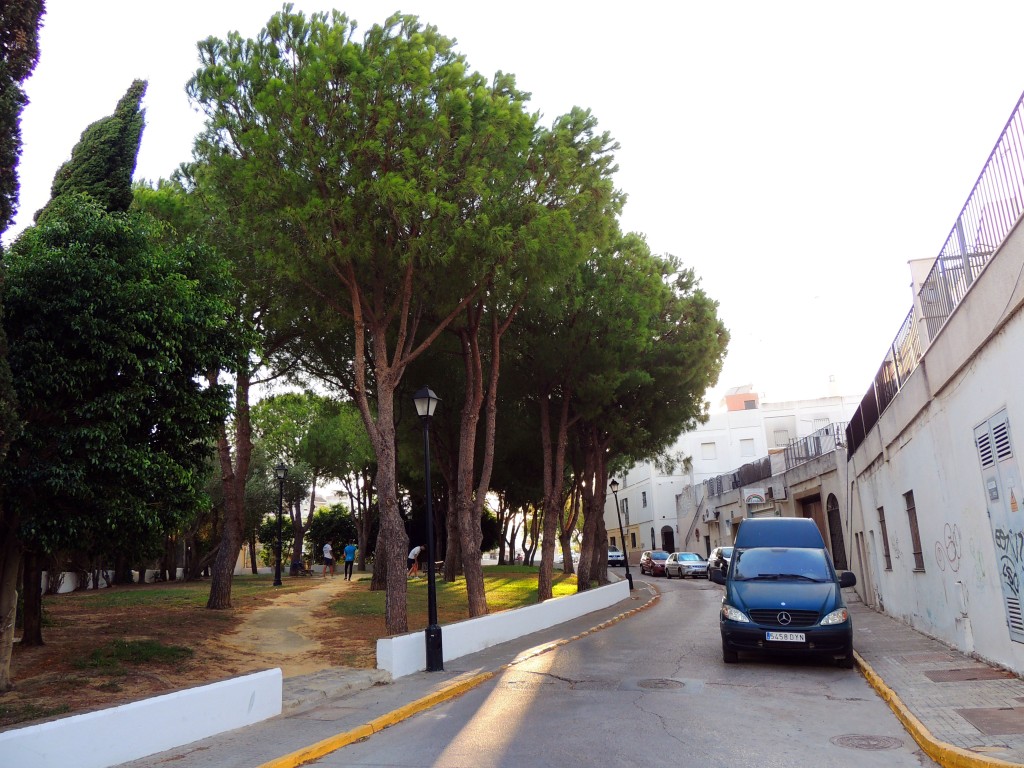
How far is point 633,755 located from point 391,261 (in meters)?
9.98

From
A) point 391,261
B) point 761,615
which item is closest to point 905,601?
point 761,615

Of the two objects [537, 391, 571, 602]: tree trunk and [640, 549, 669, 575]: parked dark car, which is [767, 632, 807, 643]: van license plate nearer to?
[537, 391, 571, 602]: tree trunk

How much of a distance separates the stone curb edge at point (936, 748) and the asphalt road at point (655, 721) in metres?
0.11

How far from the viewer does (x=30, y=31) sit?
8.24 metres

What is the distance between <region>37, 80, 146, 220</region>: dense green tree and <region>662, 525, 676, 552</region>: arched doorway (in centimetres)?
5268

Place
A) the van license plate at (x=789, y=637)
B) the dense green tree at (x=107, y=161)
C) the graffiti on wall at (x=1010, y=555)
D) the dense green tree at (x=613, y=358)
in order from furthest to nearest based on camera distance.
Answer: the dense green tree at (x=613, y=358) → the dense green tree at (x=107, y=161) → the van license plate at (x=789, y=637) → the graffiti on wall at (x=1010, y=555)

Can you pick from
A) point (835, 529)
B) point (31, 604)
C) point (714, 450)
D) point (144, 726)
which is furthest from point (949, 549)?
point (714, 450)

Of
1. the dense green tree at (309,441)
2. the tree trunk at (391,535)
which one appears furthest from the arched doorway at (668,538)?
the tree trunk at (391,535)

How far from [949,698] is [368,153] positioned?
1135 cm

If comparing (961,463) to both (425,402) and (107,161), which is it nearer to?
(425,402)

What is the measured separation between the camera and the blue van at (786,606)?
10688 millimetres

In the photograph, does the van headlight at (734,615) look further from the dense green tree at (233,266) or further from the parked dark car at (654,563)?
the parked dark car at (654,563)

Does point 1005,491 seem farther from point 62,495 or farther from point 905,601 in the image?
point 62,495

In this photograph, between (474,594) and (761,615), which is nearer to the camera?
(761,615)
